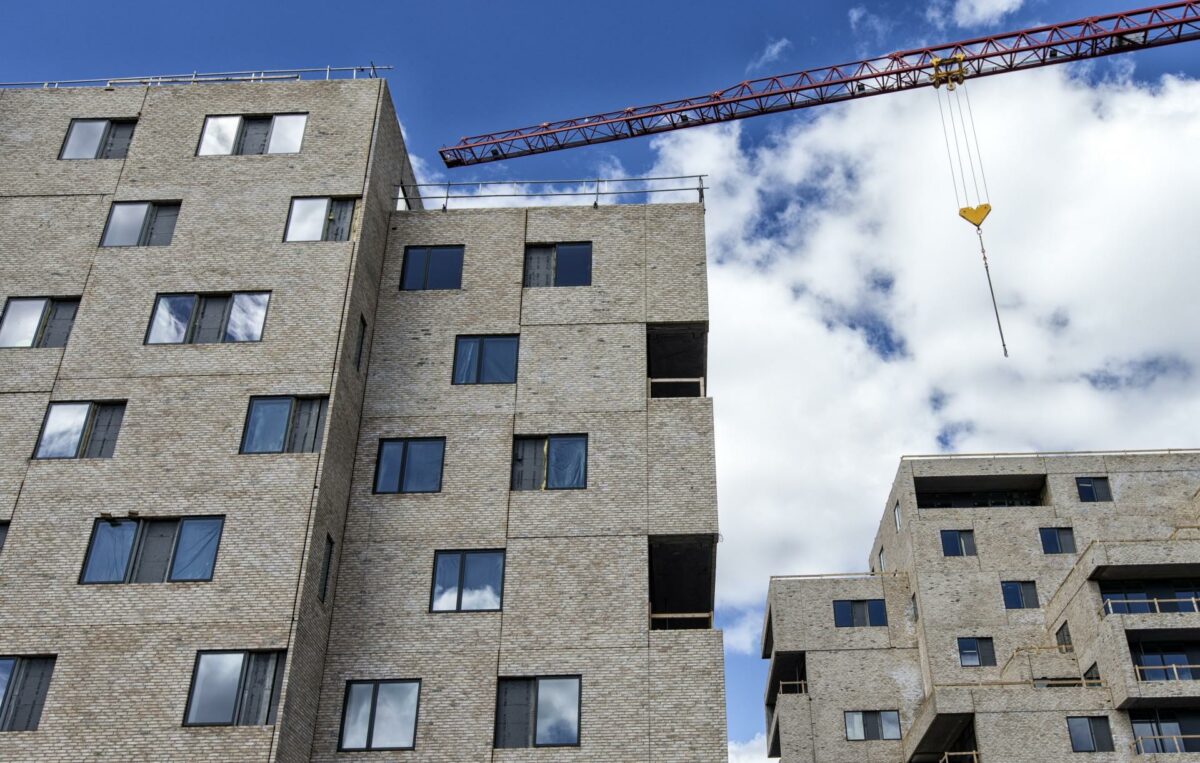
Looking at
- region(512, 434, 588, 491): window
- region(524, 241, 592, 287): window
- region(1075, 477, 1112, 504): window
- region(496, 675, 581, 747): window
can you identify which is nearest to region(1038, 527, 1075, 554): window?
region(1075, 477, 1112, 504): window

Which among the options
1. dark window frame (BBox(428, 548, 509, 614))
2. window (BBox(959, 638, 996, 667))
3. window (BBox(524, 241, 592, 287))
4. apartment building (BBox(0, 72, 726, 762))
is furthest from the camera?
window (BBox(959, 638, 996, 667))

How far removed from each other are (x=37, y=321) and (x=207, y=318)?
491cm

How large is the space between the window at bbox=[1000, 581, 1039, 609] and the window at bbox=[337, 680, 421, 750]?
39585mm

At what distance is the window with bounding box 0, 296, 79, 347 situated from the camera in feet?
103

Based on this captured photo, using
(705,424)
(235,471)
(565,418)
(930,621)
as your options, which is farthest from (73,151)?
(930,621)

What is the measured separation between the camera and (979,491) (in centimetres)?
6278

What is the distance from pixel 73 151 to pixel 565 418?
1837 cm

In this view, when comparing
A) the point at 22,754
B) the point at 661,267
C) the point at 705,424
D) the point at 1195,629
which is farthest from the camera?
the point at 1195,629

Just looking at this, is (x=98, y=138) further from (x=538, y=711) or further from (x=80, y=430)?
(x=538, y=711)

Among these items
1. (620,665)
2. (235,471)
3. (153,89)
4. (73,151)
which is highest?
(153,89)

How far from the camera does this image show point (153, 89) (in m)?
36.5

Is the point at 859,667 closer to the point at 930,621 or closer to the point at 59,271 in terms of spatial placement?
the point at 930,621

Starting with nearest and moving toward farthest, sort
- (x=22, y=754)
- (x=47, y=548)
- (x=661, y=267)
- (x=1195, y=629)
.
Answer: (x=22, y=754)
(x=47, y=548)
(x=661, y=267)
(x=1195, y=629)

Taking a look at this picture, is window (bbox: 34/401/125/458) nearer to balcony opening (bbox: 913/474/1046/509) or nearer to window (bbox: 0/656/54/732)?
window (bbox: 0/656/54/732)
